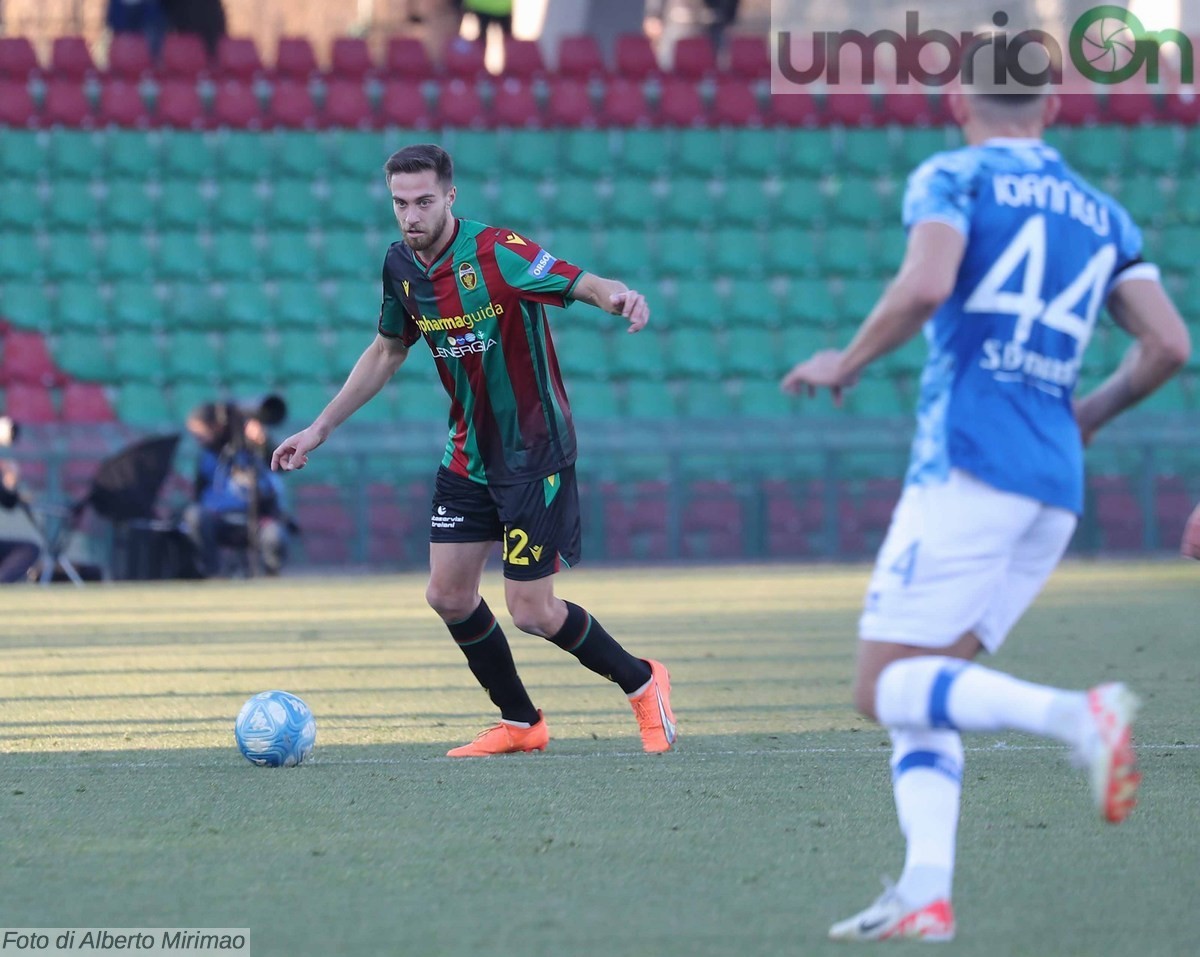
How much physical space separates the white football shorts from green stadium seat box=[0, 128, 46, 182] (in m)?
16.2

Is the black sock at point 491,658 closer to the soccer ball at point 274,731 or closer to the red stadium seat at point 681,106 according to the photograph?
the soccer ball at point 274,731

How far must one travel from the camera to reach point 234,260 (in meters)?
17.9

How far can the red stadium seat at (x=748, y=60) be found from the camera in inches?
771

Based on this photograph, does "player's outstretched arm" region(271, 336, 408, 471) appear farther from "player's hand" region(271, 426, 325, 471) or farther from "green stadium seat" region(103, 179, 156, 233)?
"green stadium seat" region(103, 179, 156, 233)

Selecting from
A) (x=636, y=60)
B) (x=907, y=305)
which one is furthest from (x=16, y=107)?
(x=907, y=305)

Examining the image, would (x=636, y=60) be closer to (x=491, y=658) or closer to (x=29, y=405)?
(x=29, y=405)

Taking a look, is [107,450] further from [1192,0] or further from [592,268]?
[1192,0]

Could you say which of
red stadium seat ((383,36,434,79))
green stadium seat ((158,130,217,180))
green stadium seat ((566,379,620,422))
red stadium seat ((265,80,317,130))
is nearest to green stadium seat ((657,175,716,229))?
green stadium seat ((566,379,620,422))

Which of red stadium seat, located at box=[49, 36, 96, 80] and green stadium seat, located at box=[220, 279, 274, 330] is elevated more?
red stadium seat, located at box=[49, 36, 96, 80]

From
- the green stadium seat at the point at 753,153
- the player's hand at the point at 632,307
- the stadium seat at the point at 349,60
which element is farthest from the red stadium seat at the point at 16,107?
the player's hand at the point at 632,307

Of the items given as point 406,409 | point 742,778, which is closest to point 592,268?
point 406,409

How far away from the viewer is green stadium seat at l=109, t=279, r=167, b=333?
17500 mm

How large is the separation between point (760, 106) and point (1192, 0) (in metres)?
7.93

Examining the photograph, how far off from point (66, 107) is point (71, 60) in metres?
0.72
